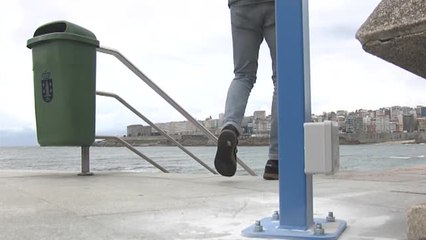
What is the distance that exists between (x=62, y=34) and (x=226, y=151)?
75.8 inches

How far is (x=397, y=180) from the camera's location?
3.85 metres

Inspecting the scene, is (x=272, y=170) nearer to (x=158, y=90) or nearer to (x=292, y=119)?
(x=158, y=90)

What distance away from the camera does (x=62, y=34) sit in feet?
14.3

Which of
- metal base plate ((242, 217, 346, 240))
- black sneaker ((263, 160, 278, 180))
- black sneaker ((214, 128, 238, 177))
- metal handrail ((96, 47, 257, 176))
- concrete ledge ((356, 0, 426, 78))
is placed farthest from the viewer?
metal handrail ((96, 47, 257, 176))

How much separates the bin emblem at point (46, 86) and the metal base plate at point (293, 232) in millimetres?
2985

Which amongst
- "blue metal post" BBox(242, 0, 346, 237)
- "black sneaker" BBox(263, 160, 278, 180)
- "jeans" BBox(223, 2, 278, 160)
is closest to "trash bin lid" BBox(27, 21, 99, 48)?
"jeans" BBox(223, 2, 278, 160)

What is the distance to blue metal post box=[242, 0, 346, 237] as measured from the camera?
1872mm

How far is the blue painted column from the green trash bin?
290 cm

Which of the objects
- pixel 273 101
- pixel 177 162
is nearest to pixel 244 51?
pixel 273 101

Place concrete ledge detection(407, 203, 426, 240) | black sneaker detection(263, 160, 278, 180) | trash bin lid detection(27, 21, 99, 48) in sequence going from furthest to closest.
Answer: trash bin lid detection(27, 21, 99, 48) → black sneaker detection(263, 160, 278, 180) → concrete ledge detection(407, 203, 426, 240)

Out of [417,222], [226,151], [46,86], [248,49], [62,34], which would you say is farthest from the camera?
[46,86]

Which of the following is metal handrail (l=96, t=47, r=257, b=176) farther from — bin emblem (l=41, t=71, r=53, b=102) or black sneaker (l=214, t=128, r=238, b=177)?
black sneaker (l=214, t=128, r=238, b=177)

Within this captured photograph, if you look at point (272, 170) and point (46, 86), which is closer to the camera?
point (272, 170)

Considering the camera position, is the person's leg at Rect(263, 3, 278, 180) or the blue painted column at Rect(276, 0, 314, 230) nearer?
the blue painted column at Rect(276, 0, 314, 230)
